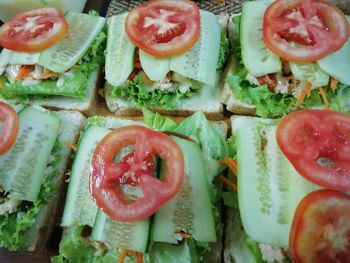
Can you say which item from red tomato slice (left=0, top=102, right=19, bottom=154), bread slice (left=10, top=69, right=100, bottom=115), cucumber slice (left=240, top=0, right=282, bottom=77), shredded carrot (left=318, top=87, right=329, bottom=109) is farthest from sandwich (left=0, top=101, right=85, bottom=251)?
shredded carrot (left=318, top=87, right=329, bottom=109)

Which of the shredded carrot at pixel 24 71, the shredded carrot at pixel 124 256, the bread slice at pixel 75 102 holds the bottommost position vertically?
the bread slice at pixel 75 102

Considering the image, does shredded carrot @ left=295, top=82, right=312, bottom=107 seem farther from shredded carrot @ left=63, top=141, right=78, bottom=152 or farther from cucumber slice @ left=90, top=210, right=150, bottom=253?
shredded carrot @ left=63, top=141, right=78, bottom=152

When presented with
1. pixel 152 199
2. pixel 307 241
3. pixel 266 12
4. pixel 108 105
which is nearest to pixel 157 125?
pixel 108 105

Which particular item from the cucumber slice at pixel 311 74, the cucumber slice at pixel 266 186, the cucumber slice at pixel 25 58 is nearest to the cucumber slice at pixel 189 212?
the cucumber slice at pixel 266 186

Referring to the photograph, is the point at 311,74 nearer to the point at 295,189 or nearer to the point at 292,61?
the point at 292,61

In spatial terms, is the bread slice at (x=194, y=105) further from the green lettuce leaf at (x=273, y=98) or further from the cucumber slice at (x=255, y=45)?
the cucumber slice at (x=255, y=45)

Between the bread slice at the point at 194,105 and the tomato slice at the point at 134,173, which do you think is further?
the bread slice at the point at 194,105
